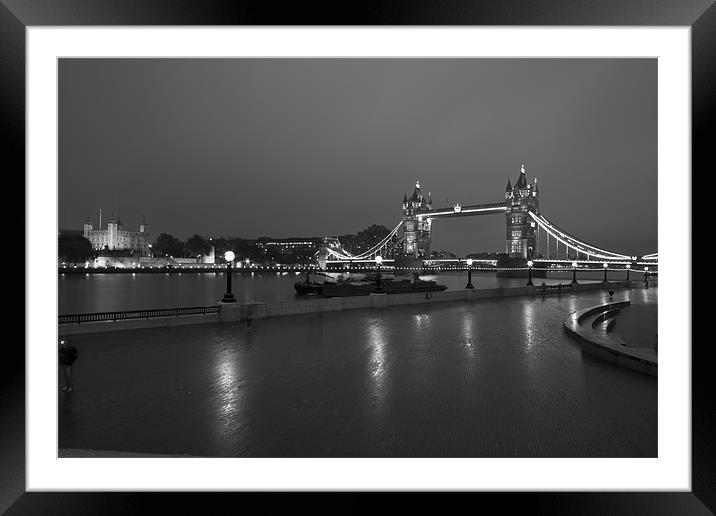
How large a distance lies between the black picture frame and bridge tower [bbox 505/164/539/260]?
91101mm

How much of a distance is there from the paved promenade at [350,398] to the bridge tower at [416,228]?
360 ft

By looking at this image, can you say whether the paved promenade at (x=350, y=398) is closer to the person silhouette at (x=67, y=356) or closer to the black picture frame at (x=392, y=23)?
the person silhouette at (x=67, y=356)

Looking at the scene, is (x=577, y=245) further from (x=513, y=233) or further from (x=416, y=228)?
(x=416, y=228)

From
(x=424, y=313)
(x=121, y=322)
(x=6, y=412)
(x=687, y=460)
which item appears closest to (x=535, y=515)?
(x=687, y=460)

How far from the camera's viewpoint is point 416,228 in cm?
12238

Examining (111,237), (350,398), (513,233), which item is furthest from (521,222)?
(111,237)

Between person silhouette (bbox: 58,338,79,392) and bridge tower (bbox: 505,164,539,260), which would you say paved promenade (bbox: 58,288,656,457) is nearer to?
person silhouette (bbox: 58,338,79,392)

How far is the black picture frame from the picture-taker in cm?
363

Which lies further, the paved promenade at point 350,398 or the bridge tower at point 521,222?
Answer: the bridge tower at point 521,222

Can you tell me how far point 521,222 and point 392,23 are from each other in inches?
3826

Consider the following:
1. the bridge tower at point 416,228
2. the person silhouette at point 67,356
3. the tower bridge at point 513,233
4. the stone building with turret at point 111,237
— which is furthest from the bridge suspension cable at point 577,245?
the stone building with turret at point 111,237

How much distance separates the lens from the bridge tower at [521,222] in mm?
91000

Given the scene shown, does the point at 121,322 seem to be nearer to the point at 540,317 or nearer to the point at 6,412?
the point at 6,412

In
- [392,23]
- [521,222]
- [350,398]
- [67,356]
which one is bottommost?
[350,398]
